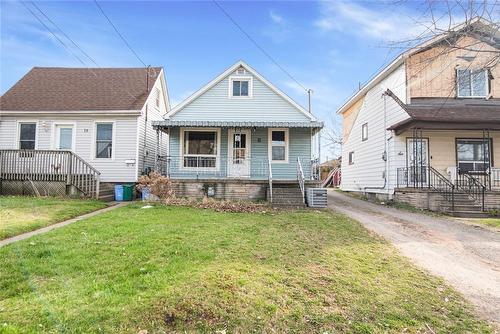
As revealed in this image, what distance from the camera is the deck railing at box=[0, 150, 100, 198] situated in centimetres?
1399

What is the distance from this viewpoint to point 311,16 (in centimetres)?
1128

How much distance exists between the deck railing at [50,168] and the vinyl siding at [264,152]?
3.77m

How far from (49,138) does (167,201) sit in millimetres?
7780

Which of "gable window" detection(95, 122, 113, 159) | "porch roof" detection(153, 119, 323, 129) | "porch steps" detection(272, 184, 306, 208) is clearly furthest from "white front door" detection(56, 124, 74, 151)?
"porch steps" detection(272, 184, 306, 208)

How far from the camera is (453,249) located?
23.5ft

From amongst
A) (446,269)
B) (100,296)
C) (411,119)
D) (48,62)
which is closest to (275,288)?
(100,296)

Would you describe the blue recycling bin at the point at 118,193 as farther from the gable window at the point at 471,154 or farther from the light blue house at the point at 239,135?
the gable window at the point at 471,154

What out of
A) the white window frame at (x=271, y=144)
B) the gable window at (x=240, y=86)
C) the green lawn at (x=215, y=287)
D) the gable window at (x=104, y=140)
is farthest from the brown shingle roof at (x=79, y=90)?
the green lawn at (x=215, y=287)

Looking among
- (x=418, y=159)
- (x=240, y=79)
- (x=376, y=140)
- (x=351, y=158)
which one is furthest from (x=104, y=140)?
(x=351, y=158)

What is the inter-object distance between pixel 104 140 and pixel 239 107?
678cm

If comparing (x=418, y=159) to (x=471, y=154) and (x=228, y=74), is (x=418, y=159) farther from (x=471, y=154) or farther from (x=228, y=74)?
(x=228, y=74)

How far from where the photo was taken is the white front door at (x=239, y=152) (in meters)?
15.8

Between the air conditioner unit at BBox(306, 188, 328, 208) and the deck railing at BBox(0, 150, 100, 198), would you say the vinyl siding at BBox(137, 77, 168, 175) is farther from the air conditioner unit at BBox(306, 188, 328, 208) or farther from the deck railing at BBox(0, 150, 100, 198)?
the air conditioner unit at BBox(306, 188, 328, 208)

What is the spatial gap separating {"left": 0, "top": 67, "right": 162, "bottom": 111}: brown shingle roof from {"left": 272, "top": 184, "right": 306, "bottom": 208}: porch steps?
26.2 ft
